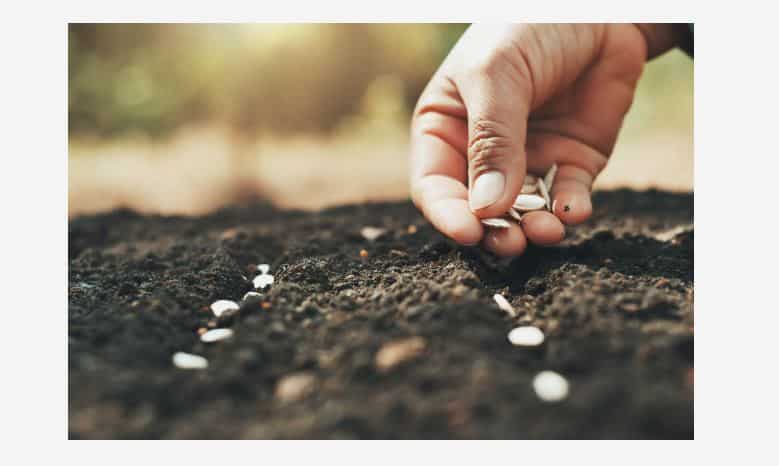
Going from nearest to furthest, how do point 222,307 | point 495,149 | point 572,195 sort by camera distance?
point 222,307, point 495,149, point 572,195

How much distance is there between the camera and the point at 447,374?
111cm

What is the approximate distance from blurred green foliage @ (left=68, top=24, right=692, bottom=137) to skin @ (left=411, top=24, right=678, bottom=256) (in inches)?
145

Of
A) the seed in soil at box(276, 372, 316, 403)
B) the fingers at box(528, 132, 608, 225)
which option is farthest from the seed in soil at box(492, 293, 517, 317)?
the fingers at box(528, 132, 608, 225)

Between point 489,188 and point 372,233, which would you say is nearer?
point 489,188

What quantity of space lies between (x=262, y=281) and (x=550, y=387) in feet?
3.41

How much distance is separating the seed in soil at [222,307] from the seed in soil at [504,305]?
0.72 meters

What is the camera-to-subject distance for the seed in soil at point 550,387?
1.06m

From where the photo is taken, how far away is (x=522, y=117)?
180 centimetres

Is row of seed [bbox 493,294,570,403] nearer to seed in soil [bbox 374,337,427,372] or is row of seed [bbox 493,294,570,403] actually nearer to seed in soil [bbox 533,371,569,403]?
seed in soil [bbox 533,371,569,403]

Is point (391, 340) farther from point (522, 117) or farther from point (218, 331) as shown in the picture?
point (522, 117)

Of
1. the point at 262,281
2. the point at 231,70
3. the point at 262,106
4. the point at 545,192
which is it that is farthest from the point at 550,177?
the point at 231,70

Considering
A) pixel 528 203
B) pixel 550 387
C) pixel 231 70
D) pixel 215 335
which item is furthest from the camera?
pixel 231 70

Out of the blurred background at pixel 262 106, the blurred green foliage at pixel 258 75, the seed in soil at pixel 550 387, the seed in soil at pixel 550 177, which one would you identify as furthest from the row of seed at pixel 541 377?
the blurred green foliage at pixel 258 75

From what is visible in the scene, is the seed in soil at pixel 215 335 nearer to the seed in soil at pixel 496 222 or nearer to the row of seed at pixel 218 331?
the row of seed at pixel 218 331
